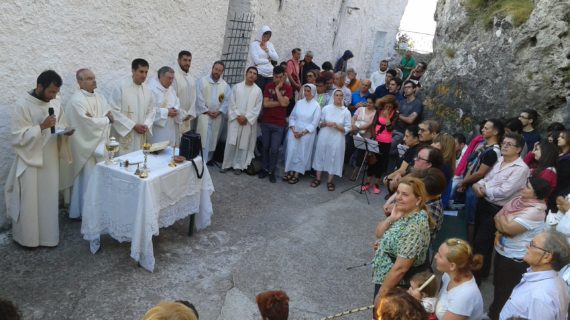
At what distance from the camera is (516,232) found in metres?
4.26

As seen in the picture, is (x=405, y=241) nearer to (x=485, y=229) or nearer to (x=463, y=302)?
(x=463, y=302)

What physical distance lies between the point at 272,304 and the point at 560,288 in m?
1.98

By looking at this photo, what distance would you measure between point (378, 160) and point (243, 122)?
2.53m

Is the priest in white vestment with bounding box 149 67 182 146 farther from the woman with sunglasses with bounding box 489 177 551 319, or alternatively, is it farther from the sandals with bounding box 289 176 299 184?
the woman with sunglasses with bounding box 489 177 551 319

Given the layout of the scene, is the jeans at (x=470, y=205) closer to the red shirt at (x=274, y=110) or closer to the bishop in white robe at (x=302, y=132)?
the bishop in white robe at (x=302, y=132)

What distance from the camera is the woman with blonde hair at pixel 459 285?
114 inches

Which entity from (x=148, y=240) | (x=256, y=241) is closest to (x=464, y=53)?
(x=256, y=241)

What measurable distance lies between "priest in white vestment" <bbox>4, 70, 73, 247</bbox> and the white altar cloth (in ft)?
1.66

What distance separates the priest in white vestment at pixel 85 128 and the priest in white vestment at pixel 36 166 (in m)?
0.24

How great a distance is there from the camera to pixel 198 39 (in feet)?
26.8

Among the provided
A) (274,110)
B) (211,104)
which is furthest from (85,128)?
(274,110)

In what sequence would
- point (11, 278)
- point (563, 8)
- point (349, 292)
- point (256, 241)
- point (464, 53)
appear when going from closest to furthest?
point (11, 278), point (349, 292), point (256, 241), point (563, 8), point (464, 53)

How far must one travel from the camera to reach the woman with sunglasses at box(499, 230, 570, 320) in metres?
2.91

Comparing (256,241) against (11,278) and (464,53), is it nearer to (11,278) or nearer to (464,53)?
(11,278)
